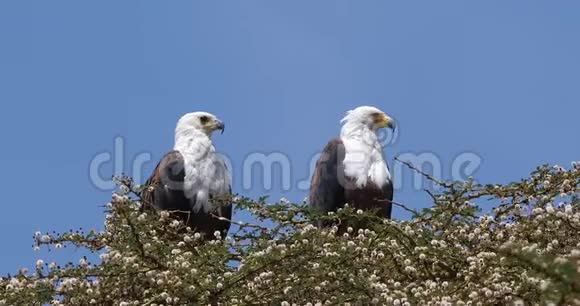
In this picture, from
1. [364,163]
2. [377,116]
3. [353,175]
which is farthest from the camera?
[377,116]

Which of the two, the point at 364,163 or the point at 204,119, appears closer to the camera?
the point at 364,163

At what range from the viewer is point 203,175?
1016cm

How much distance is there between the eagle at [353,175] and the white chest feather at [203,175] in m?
0.91

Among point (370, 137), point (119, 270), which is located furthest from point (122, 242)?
point (370, 137)

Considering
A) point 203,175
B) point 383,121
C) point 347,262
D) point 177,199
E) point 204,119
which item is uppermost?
point 204,119

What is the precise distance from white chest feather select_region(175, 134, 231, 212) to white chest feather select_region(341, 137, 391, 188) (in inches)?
48.5

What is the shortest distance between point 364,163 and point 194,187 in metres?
1.67

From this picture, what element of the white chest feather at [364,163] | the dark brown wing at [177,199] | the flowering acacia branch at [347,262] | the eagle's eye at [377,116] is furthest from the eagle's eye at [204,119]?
the flowering acacia branch at [347,262]

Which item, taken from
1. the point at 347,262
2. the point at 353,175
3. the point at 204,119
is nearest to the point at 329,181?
the point at 353,175

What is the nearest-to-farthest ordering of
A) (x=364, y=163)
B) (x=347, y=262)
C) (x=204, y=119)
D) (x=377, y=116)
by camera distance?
(x=347, y=262) → (x=364, y=163) → (x=377, y=116) → (x=204, y=119)

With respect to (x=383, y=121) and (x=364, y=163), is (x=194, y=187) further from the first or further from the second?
(x=383, y=121)

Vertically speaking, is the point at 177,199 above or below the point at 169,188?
below

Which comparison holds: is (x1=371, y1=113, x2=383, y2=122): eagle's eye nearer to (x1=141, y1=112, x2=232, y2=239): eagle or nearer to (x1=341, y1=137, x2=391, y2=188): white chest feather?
(x1=341, y1=137, x2=391, y2=188): white chest feather

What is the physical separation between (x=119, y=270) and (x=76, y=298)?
1.09 feet
